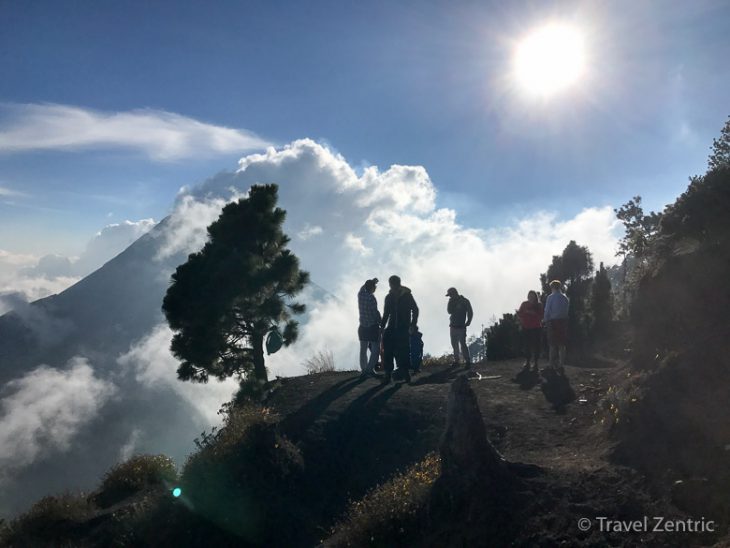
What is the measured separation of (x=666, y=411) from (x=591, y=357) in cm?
1085

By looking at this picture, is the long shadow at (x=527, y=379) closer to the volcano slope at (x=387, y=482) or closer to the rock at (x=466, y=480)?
the volcano slope at (x=387, y=482)

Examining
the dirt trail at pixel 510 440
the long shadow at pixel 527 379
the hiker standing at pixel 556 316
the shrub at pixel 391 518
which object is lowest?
the shrub at pixel 391 518

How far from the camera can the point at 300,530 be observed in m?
7.49

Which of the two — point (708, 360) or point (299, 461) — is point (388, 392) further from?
point (708, 360)

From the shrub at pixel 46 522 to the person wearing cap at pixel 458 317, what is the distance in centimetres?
942

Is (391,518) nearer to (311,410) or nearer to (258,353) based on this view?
(311,410)

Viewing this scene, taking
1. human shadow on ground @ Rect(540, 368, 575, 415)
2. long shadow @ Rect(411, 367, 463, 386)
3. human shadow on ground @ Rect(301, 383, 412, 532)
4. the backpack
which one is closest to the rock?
human shadow on ground @ Rect(301, 383, 412, 532)

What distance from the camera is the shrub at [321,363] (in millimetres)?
17328

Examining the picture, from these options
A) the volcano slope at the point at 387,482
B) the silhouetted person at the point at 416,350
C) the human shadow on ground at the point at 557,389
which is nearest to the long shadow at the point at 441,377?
the silhouetted person at the point at 416,350

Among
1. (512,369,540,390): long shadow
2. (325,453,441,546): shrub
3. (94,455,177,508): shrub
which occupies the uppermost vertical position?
(512,369,540,390): long shadow

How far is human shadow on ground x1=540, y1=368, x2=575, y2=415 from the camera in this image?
9.80 meters

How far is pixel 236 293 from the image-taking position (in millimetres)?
15430

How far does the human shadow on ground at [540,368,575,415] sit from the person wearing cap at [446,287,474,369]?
2.46 m

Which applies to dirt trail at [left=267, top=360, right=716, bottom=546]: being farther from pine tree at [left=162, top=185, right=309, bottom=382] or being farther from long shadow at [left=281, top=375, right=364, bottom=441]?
pine tree at [left=162, top=185, right=309, bottom=382]
